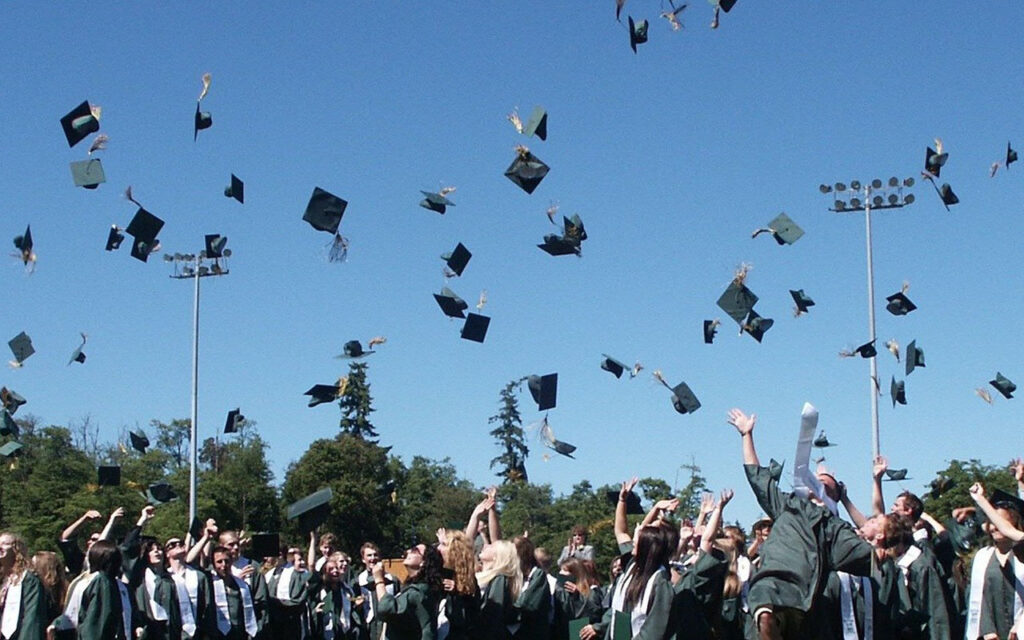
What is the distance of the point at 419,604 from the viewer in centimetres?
755

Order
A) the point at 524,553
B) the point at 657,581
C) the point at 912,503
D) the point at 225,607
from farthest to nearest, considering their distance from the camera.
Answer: the point at 225,607 → the point at 912,503 → the point at 524,553 → the point at 657,581

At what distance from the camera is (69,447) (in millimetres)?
40031

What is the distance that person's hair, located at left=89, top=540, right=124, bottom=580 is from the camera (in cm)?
899

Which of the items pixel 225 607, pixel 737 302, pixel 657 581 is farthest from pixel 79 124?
pixel 657 581

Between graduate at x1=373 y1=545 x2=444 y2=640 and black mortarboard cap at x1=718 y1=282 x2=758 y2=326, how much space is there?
255 inches

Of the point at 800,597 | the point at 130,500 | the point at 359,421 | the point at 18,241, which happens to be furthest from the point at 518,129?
the point at 359,421

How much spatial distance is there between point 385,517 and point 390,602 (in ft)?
138

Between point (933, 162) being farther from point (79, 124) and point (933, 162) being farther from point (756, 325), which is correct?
point (79, 124)

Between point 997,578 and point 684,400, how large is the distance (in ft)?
18.1

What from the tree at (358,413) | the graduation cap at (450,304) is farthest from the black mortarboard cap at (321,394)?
the tree at (358,413)

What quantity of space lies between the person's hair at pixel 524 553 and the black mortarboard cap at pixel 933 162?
7766 mm

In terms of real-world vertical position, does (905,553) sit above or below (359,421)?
below

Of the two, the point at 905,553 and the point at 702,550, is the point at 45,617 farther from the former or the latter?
the point at 905,553

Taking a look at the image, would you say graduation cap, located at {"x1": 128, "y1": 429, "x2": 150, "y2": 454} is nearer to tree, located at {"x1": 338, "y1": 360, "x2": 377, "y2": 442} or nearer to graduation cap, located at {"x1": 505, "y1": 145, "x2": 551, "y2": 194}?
graduation cap, located at {"x1": 505, "y1": 145, "x2": 551, "y2": 194}
